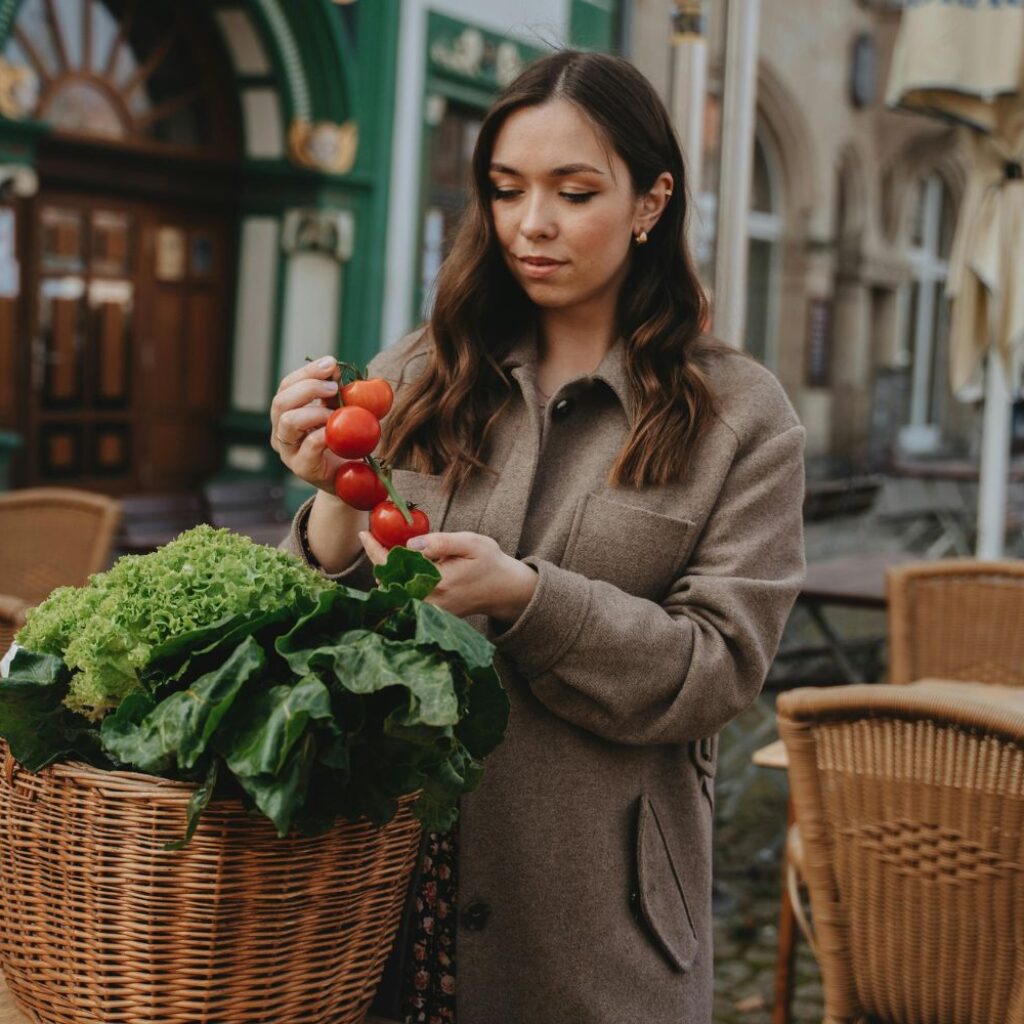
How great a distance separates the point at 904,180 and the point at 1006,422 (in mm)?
14259

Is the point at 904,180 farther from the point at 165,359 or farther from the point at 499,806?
the point at 499,806

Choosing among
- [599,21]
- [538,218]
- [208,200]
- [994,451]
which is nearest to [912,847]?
[538,218]

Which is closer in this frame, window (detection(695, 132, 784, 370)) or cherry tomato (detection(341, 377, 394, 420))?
cherry tomato (detection(341, 377, 394, 420))

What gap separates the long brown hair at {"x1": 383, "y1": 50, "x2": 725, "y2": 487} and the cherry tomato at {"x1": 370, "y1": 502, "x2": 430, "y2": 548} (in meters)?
0.25

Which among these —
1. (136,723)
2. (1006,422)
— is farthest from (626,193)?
(1006,422)

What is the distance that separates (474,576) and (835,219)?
17890 millimetres

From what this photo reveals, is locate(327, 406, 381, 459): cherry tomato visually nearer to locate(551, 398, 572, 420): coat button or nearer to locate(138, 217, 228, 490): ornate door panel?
locate(551, 398, 572, 420): coat button

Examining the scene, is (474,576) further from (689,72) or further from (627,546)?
(689,72)

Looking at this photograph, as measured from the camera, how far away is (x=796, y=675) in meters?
6.11

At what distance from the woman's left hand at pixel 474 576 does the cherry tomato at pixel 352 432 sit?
0.13m

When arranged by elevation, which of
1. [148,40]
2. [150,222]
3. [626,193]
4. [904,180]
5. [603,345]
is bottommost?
[603,345]

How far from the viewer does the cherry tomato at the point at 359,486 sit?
1715mm

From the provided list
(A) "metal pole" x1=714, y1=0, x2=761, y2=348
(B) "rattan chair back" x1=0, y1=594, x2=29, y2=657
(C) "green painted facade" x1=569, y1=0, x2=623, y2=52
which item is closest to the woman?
(B) "rattan chair back" x1=0, y1=594, x2=29, y2=657

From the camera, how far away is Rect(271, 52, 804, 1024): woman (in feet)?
5.69
